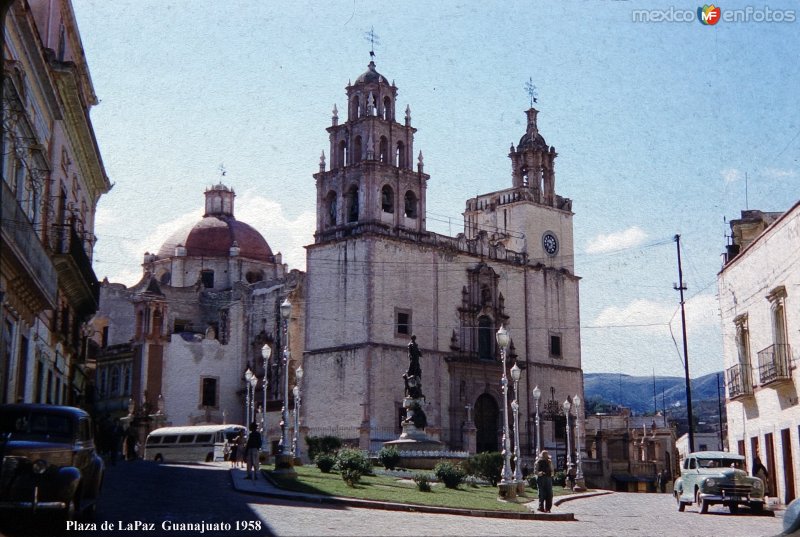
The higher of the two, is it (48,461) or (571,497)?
(48,461)

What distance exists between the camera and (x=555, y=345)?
54125 millimetres

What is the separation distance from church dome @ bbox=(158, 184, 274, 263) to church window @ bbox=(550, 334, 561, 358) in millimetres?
18943

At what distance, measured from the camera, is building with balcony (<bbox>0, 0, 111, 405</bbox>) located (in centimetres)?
1841

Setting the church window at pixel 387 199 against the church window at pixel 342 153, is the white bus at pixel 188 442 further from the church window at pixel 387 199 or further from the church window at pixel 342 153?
the church window at pixel 342 153

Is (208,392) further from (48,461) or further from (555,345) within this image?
(48,461)

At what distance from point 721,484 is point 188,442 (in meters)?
28.4

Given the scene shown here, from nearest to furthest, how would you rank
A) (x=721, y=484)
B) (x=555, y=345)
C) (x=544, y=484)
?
1. (x=544, y=484)
2. (x=721, y=484)
3. (x=555, y=345)

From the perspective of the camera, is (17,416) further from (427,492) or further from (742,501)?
(742,501)

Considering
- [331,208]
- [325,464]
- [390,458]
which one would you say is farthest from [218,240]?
[325,464]

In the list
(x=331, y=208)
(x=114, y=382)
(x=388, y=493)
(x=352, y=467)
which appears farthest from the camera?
(x=114, y=382)

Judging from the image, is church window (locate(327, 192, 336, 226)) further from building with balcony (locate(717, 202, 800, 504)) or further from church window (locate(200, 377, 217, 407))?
building with balcony (locate(717, 202, 800, 504))

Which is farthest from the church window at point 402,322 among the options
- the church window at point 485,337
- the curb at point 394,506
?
the curb at point 394,506

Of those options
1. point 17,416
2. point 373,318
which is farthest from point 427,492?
point 373,318

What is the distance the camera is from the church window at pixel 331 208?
48438 mm
